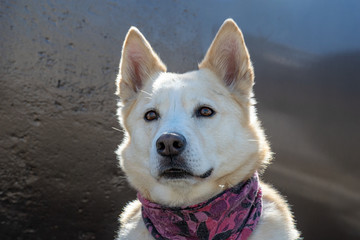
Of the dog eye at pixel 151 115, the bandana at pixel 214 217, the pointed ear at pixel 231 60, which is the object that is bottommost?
the bandana at pixel 214 217

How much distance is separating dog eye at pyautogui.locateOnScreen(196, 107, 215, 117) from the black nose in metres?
0.40

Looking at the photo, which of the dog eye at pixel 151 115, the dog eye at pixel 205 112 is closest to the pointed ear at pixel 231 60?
the dog eye at pixel 205 112

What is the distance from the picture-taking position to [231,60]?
9.69 ft

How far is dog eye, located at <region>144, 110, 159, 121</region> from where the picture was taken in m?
2.77

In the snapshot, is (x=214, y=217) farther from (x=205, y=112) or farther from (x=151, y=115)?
(x=151, y=115)

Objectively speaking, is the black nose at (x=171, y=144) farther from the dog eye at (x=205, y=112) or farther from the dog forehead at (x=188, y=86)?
the dog forehead at (x=188, y=86)

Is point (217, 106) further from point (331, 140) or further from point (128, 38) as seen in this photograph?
point (331, 140)

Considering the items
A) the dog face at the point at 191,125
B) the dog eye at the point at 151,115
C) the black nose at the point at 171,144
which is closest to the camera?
the black nose at the point at 171,144

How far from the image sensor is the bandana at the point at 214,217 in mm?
2486

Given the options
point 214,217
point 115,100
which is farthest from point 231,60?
point 115,100

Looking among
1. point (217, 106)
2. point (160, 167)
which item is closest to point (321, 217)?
point (217, 106)

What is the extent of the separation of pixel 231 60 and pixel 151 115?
0.76m

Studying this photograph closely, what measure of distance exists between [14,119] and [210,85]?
97.0 inches

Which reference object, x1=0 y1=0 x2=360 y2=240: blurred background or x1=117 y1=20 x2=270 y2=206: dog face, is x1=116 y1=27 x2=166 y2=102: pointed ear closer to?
x1=117 y1=20 x2=270 y2=206: dog face
